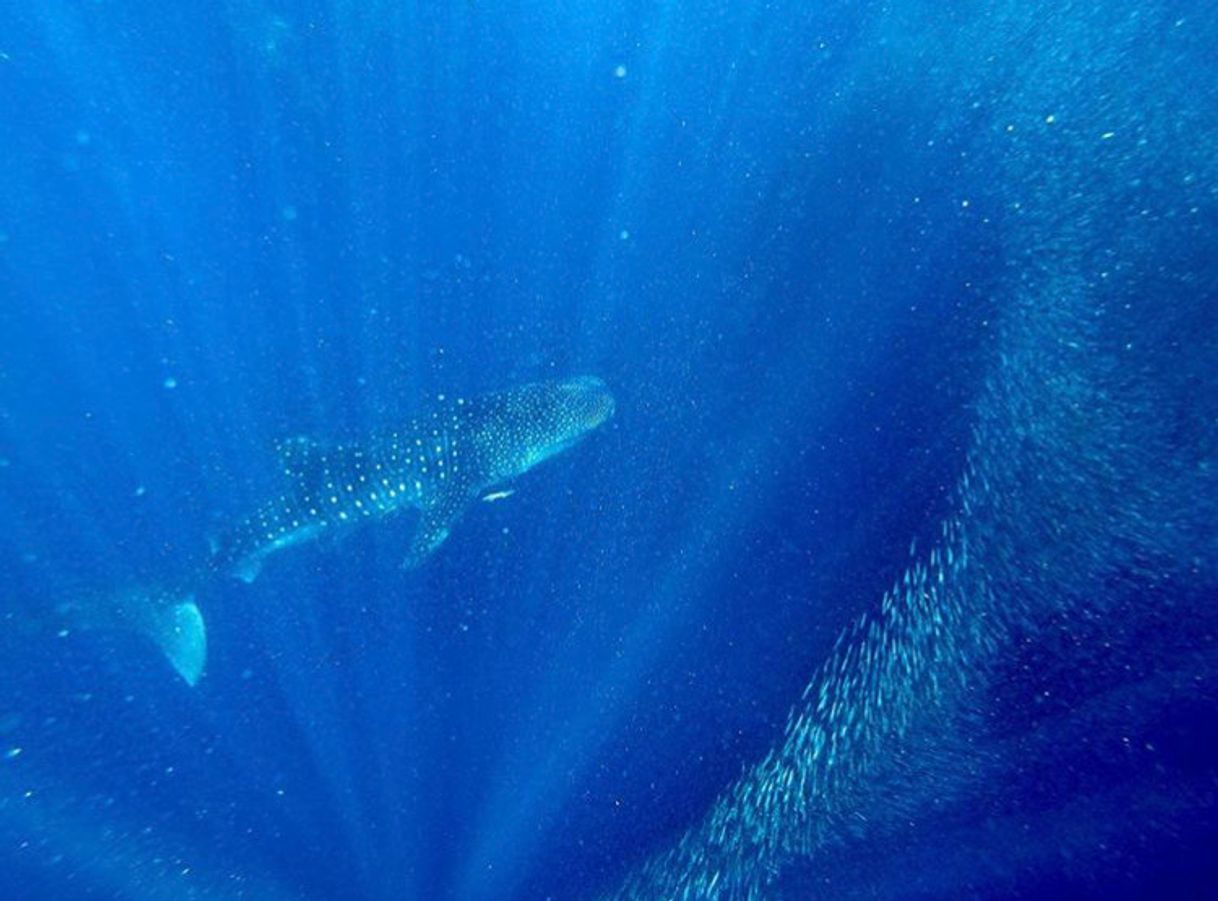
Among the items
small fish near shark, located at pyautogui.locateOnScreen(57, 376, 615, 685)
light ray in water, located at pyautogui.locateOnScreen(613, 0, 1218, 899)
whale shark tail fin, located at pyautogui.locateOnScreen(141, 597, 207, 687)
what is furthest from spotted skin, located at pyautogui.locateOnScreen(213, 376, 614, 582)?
light ray in water, located at pyautogui.locateOnScreen(613, 0, 1218, 899)

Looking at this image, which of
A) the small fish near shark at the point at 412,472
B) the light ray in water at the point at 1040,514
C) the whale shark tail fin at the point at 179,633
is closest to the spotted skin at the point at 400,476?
the small fish near shark at the point at 412,472

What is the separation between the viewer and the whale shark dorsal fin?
493cm

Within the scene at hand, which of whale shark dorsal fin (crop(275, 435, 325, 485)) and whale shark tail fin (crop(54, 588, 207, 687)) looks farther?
whale shark tail fin (crop(54, 588, 207, 687))

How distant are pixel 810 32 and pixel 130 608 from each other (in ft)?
24.2

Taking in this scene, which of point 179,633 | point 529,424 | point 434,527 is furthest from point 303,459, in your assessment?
point 179,633

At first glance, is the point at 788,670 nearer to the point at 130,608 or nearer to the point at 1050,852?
the point at 1050,852

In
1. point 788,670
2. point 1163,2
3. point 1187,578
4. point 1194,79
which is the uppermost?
point 1163,2

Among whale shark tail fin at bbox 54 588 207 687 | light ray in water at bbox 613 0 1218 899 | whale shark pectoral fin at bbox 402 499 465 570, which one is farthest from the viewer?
whale shark tail fin at bbox 54 588 207 687

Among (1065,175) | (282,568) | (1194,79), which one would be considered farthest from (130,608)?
(1194,79)

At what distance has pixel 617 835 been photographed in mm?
4773

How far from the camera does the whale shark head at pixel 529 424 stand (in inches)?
197

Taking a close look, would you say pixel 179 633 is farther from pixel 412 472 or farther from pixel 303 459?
Answer: pixel 412 472

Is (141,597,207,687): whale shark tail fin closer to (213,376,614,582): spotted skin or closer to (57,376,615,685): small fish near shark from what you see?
(57,376,615,685): small fish near shark

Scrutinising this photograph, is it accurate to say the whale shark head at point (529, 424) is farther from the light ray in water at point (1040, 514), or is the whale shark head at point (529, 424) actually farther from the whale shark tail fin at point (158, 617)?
the whale shark tail fin at point (158, 617)
